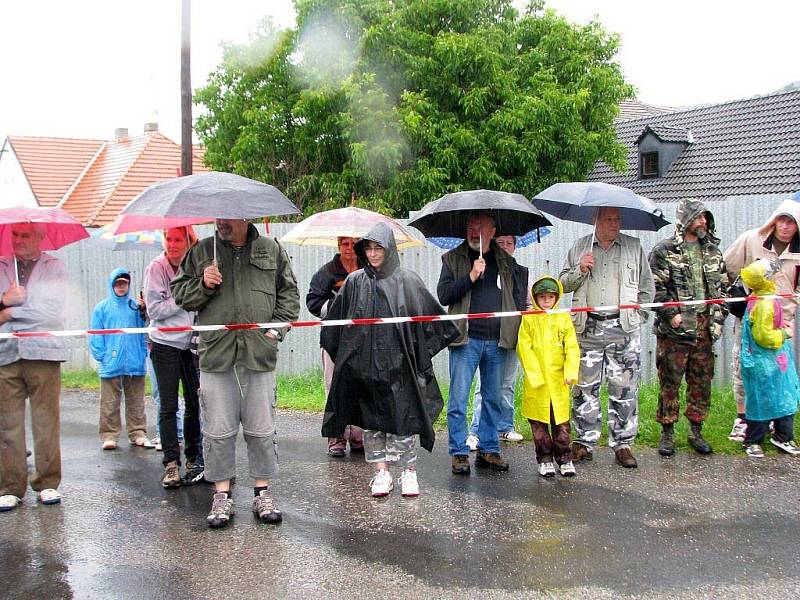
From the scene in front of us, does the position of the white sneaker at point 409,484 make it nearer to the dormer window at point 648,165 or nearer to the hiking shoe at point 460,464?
the hiking shoe at point 460,464

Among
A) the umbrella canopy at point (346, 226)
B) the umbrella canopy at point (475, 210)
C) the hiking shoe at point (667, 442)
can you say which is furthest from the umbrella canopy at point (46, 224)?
the hiking shoe at point (667, 442)

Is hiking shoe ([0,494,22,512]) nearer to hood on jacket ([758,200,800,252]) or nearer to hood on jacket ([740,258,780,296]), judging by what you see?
hood on jacket ([740,258,780,296])

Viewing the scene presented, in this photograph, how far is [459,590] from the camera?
4.11m

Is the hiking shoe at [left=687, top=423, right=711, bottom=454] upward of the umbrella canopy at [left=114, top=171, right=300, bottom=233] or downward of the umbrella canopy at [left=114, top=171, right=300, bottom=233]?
downward

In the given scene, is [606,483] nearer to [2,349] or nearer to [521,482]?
[521,482]

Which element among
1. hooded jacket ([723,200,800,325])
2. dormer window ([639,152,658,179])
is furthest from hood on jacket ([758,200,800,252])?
dormer window ([639,152,658,179])

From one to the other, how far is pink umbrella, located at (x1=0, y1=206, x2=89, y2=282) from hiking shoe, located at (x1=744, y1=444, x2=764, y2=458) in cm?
538

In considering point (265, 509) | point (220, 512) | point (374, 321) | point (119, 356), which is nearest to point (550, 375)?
point (374, 321)

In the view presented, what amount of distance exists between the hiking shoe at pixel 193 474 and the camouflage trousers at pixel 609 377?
2967 mm

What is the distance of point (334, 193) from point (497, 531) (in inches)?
360

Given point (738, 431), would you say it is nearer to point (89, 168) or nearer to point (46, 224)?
point (46, 224)

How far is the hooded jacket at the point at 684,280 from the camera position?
6520mm

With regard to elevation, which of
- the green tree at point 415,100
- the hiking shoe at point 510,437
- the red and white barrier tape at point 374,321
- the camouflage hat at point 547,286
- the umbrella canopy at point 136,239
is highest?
the green tree at point 415,100

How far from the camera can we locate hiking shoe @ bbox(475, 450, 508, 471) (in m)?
6.29
